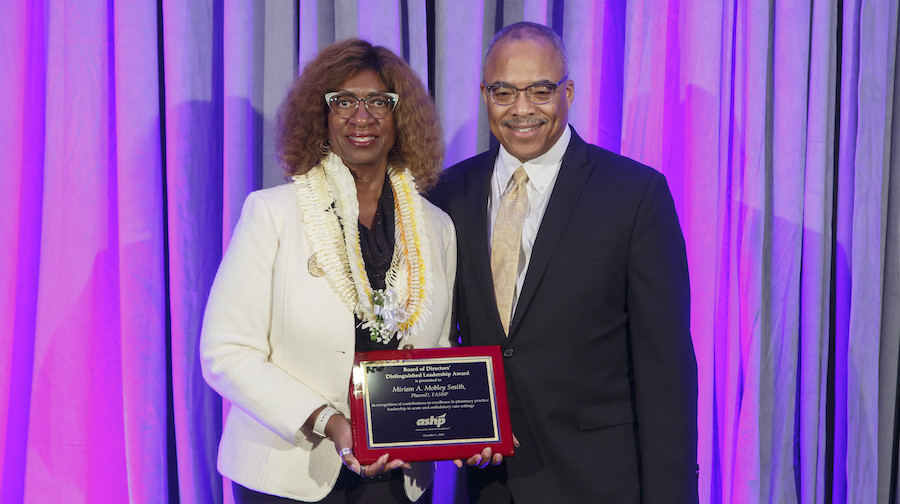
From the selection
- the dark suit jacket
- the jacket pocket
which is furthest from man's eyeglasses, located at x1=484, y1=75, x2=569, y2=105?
the jacket pocket

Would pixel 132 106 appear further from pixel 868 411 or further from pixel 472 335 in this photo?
pixel 868 411

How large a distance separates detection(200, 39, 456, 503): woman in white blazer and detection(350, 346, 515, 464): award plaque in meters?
0.06

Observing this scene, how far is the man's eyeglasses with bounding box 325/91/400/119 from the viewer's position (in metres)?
2.03

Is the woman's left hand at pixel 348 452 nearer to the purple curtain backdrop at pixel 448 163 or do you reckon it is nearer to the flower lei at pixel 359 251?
the flower lei at pixel 359 251

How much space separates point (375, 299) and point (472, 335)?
33 cm

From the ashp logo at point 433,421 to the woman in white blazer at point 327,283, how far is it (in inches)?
4.5

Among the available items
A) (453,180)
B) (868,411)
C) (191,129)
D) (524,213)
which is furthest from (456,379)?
(868,411)

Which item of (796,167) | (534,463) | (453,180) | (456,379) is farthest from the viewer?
(796,167)

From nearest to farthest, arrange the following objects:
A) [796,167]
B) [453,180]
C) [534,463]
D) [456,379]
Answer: [456,379] → [534,463] → [453,180] → [796,167]

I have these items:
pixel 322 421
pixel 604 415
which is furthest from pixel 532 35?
pixel 322 421

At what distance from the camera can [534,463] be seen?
205 cm

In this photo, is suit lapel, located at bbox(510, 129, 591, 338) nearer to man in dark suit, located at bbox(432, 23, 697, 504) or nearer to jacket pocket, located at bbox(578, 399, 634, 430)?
man in dark suit, located at bbox(432, 23, 697, 504)

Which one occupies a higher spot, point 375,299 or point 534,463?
point 375,299

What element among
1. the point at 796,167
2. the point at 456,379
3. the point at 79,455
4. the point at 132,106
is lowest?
the point at 79,455
